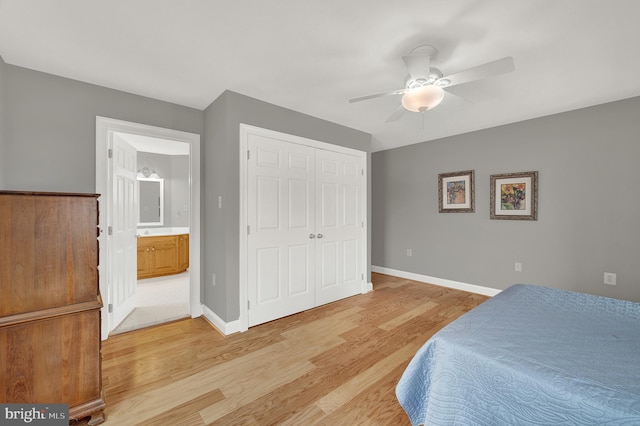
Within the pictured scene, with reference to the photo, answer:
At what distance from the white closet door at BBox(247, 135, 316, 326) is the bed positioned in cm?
181

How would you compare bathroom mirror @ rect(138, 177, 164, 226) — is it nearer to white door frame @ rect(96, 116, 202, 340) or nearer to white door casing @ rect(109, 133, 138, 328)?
white door casing @ rect(109, 133, 138, 328)

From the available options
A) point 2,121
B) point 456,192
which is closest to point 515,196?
point 456,192

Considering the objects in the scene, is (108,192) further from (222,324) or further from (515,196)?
(515,196)

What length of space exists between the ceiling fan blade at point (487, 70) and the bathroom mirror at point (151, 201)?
5709 mm

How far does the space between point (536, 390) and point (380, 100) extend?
2673 millimetres

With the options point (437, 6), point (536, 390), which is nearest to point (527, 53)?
point (437, 6)

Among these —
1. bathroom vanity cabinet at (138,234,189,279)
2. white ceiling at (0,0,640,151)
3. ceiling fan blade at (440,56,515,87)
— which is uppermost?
white ceiling at (0,0,640,151)

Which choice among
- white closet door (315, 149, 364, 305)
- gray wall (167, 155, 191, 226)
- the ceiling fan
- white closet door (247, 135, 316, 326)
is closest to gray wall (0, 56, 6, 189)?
white closet door (247, 135, 316, 326)

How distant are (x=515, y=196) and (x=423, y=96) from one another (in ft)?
8.47

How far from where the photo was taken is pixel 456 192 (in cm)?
409

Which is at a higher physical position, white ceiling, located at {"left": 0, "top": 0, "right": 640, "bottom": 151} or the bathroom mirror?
white ceiling, located at {"left": 0, "top": 0, "right": 640, "bottom": 151}

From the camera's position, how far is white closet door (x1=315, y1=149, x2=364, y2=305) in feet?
11.1

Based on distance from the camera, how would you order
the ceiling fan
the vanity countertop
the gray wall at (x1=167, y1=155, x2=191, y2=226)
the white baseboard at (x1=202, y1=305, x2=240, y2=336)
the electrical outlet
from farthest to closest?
the gray wall at (x1=167, y1=155, x2=191, y2=226) → the vanity countertop → the electrical outlet → the white baseboard at (x1=202, y1=305, x2=240, y2=336) → the ceiling fan

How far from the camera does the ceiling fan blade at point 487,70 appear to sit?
1.56 metres
